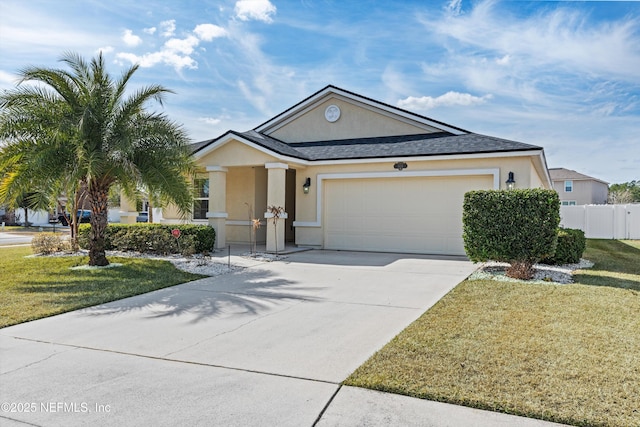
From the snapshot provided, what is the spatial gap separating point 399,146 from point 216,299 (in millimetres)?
9333

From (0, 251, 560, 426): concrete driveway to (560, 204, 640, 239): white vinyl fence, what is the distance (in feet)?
63.7

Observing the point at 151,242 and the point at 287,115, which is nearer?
the point at 151,242

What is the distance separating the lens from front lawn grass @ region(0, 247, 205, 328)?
692cm

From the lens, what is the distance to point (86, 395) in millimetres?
3750

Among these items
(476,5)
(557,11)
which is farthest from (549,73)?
(476,5)

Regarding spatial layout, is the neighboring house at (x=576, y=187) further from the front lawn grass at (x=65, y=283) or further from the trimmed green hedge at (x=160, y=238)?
the front lawn grass at (x=65, y=283)

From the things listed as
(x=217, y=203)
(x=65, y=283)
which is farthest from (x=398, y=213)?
(x=65, y=283)

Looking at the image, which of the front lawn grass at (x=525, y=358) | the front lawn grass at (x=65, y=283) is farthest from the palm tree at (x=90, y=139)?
the front lawn grass at (x=525, y=358)

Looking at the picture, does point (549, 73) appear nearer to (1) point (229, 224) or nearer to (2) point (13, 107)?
(1) point (229, 224)

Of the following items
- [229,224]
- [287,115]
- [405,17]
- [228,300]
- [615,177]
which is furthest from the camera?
[615,177]

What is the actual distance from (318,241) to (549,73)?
30.8 feet

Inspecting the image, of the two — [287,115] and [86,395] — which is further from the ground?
[287,115]

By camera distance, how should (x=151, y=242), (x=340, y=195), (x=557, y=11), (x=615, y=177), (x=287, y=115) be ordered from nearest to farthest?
1. (x=557, y=11)
2. (x=151, y=242)
3. (x=340, y=195)
4. (x=287, y=115)
5. (x=615, y=177)

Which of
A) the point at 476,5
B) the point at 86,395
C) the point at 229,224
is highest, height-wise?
the point at 476,5
